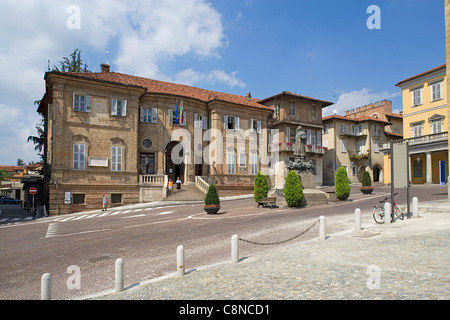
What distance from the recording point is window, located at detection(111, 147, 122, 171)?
2809 centimetres

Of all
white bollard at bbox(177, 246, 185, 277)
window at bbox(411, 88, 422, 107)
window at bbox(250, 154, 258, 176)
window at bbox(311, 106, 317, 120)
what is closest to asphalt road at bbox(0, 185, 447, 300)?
white bollard at bbox(177, 246, 185, 277)

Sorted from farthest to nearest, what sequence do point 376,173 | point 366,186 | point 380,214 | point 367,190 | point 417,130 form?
1. point 376,173
2. point 417,130
3. point 366,186
4. point 367,190
5. point 380,214

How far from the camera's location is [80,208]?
26.2 m

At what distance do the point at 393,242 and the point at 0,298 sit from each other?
9.75 m

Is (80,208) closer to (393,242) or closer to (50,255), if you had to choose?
(50,255)

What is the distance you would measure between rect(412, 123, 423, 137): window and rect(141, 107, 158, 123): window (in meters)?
28.3

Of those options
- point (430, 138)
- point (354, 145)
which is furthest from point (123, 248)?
point (354, 145)

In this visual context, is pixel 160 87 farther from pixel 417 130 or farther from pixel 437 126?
pixel 437 126

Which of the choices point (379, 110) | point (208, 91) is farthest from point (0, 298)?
point (379, 110)

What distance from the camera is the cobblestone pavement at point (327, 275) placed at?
542 centimetres

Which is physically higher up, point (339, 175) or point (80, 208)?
point (339, 175)

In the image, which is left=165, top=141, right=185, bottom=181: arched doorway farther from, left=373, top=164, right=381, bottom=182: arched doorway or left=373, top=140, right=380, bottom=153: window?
left=373, top=164, right=381, bottom=182: arched doorway

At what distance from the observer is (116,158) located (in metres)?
28.3

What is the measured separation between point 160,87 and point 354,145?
29.5m
